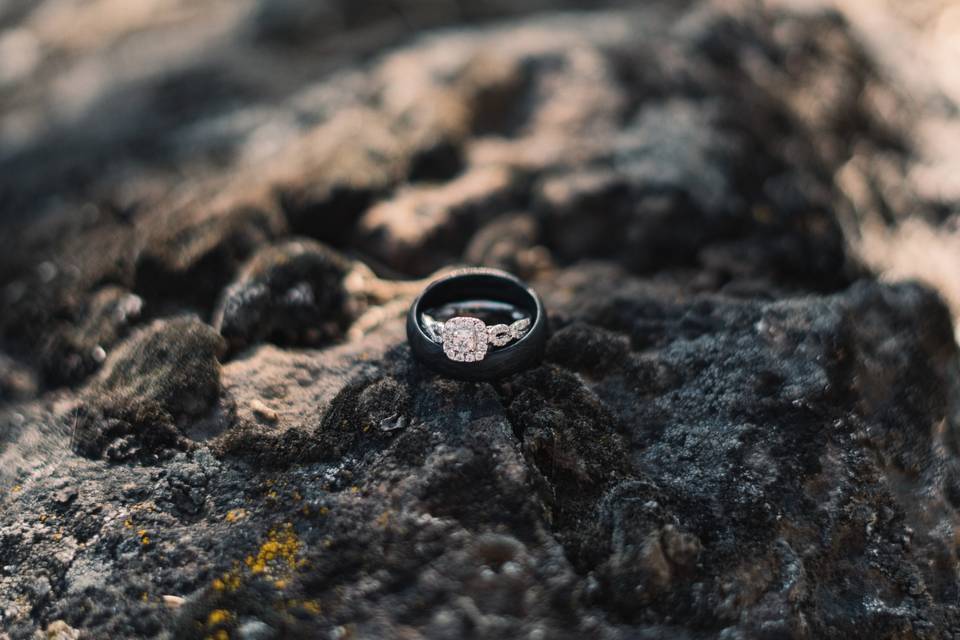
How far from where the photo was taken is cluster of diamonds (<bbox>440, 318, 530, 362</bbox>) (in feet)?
11.1

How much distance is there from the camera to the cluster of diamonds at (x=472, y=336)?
3369 millimetres

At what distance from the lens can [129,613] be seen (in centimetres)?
287

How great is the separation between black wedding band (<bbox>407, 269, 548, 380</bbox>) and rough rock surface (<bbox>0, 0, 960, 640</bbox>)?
102 millimetres

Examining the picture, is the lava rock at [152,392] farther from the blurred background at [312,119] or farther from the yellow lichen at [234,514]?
the yellow lichen at [234,514]

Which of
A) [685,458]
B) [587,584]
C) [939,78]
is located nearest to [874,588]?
A: [685,458]

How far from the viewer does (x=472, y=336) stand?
3.41 metres

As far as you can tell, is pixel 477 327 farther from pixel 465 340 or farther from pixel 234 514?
pixel 234 514

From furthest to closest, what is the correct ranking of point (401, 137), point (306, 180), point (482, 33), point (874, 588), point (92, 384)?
point (482, 33)
point (401, 137)
point (306, 180)
point (92, 384)
point (874, 588)

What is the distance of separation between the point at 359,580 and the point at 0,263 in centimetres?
350

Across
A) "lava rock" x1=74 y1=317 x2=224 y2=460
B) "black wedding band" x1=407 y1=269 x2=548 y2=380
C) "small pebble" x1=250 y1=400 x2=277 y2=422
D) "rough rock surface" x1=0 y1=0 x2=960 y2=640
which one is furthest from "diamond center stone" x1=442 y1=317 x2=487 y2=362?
"lava rock" x1=74 y1=317 x2=224 y2=460

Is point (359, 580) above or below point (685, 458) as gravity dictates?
below

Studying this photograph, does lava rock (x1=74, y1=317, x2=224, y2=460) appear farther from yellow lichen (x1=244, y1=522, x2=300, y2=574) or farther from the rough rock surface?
yellow lichen (x1=244, y1=522, x2=300, y2=574)

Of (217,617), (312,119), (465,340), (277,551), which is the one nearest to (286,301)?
(465,340)

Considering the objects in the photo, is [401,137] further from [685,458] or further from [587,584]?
[587,584]
